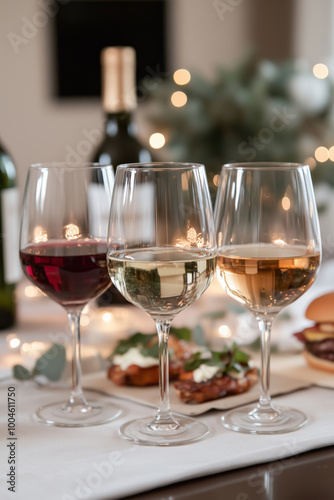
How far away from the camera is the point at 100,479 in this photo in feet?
2.46

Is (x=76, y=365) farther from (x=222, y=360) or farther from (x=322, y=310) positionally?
(x=322, y=310)

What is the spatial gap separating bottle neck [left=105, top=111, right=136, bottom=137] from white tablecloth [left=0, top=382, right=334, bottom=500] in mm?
959

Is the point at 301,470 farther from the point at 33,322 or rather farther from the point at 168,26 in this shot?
the point at 168,26

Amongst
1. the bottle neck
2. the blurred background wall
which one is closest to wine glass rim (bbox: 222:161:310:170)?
the bottle neck

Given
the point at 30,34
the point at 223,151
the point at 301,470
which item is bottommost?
the point at 301,470

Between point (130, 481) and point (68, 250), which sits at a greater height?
point (68, 250)

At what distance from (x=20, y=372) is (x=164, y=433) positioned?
1.04 ft

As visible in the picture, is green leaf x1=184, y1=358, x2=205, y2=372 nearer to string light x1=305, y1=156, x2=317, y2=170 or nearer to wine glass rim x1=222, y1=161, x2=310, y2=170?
wine glass rim x1=222, y1=161, x2=310, y2=170

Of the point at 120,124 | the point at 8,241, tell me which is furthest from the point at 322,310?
the point at 120,124

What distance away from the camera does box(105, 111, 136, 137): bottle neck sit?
1.77m

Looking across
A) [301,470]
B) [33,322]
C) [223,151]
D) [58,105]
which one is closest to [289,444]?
[301,470]

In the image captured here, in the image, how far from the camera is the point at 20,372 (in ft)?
3.63

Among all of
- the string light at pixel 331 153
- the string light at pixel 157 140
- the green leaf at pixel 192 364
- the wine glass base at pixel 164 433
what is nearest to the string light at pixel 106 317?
the green leaf at pixel 192 364

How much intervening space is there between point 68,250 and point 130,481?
0.36 m
